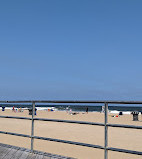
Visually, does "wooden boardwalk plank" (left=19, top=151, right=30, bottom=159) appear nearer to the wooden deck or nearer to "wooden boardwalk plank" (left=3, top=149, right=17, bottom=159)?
the wooden deck

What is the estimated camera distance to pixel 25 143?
30.9 feet

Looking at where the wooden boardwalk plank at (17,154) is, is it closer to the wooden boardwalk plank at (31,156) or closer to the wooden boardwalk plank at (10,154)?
the wooden boardwalk plank at (10,154)

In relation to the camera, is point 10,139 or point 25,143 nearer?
point 25,143

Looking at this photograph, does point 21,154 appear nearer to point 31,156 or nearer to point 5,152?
point 31,156

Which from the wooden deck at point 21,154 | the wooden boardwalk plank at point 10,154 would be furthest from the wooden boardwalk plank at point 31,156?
the wooden boardwalk plank at point 10,154

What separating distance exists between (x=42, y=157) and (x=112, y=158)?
3674 millimetres

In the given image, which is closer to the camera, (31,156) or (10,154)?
(31,156)

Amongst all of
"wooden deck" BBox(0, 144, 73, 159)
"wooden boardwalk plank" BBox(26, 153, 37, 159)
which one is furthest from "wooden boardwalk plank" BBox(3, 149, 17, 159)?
"wooden boardwalk plank" BBox(26, 153, 37, 159)

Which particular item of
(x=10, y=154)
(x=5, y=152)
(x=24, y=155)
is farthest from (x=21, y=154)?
(x=5, y=152)

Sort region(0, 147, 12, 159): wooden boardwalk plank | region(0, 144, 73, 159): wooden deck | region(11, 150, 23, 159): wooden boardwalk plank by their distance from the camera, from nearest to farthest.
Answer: region(0, 144, 73, 159): wooden deck → region(11, 150, 23, 159): wooden boardwalk plank → region(0, 147, 12, 159): wooden boardwalk plank

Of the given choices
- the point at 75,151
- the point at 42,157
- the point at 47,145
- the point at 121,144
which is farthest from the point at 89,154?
the point at 42,157

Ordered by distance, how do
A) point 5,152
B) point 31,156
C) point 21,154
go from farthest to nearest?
point 5,152, point 21,154, point 31,156

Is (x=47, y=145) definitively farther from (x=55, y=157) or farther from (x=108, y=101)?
(x=108, y=101)

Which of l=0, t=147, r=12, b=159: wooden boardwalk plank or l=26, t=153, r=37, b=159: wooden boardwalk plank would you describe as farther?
l=0, t=147, r=12, b=159: wooden boardwalk plank
